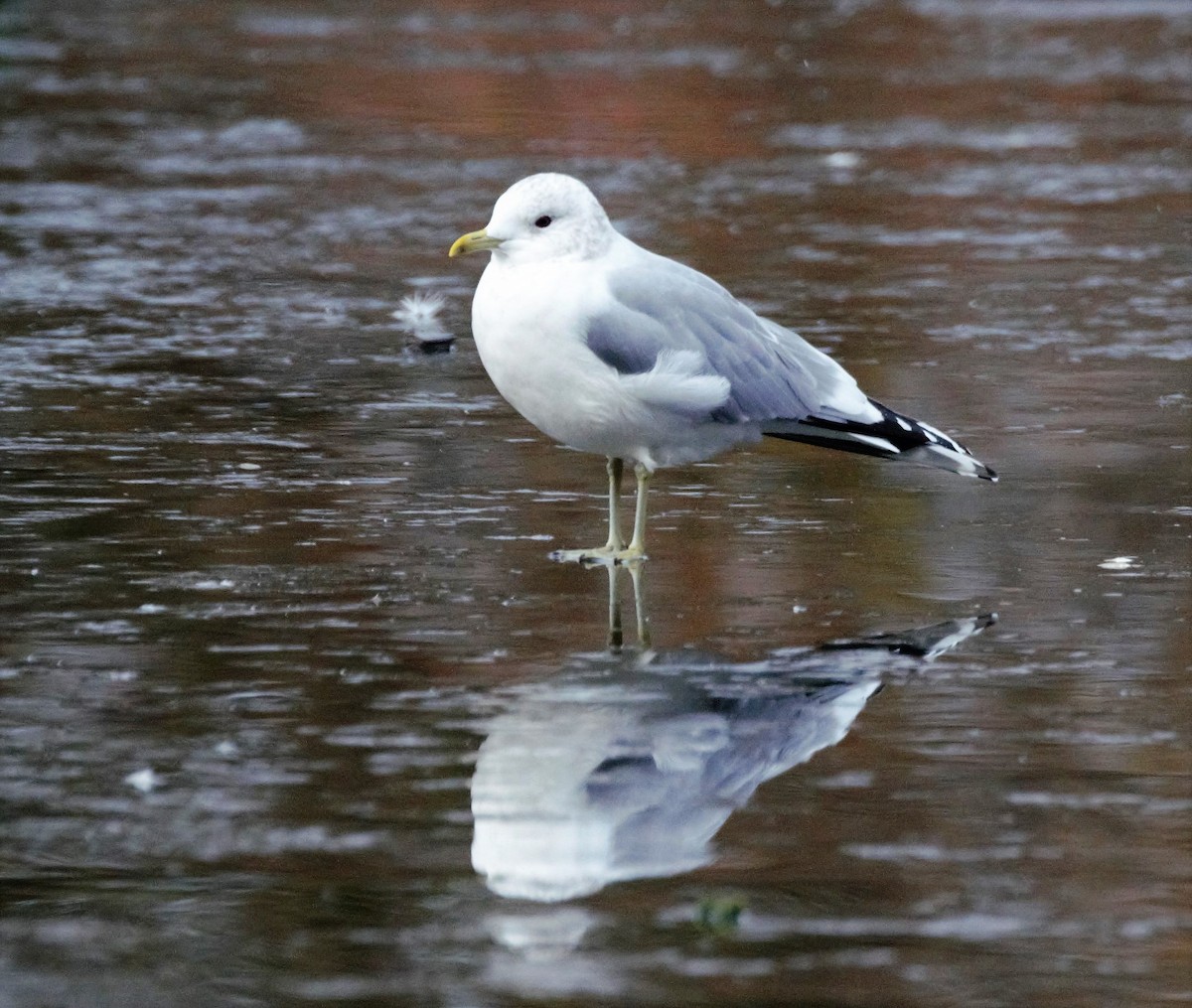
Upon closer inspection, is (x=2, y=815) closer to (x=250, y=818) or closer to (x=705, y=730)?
(x=250, y=818)

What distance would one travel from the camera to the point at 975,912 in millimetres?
3596

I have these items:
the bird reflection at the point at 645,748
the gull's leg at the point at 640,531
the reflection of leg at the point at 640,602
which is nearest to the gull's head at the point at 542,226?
the gull's leg at the point at 640,531

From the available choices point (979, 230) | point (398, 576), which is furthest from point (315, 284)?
point (398, 576)

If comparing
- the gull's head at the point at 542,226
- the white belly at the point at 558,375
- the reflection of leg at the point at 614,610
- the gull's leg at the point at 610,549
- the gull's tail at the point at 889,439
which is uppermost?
the gull's head at the point at 542,226

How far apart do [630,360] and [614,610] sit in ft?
1.95

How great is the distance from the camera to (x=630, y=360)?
5500mm

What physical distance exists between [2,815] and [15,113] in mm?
11400

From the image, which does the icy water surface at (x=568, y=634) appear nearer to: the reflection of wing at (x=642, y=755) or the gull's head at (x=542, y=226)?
the reflection of wing at (x=642, y=755)

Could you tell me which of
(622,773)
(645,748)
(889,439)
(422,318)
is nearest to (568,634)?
(645,748)

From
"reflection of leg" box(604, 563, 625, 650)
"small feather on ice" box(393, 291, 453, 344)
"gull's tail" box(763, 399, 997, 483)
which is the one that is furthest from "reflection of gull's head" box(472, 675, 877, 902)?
"small feather on ice" box(393, 291, 453, 344)

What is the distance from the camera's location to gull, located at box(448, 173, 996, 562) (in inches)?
216

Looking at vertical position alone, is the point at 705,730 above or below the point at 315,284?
below

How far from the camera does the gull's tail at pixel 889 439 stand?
5.78 metres

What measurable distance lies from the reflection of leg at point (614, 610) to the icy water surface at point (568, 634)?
3 centimetres
